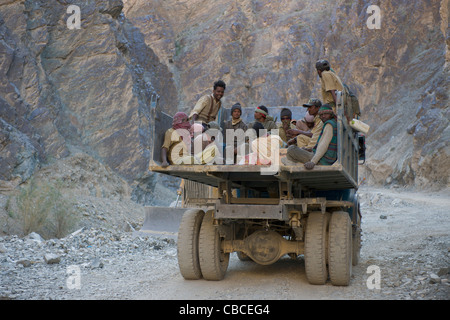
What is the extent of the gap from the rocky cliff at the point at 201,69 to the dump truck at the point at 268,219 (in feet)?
31.9

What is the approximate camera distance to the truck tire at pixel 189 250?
5617 mm

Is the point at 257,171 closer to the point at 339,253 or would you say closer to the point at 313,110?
the point at 339,253

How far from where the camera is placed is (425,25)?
39656mm

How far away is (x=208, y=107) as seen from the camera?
6953 mm

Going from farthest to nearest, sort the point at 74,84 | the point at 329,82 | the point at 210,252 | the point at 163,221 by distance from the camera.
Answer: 1. the point at 74,84
2. the point at 163,221
3. the point at 329,82
4. the point at 210,252

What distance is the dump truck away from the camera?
16.6 ft

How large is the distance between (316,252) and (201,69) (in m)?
54.3

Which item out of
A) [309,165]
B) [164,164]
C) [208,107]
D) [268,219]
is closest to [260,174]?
[309,165]

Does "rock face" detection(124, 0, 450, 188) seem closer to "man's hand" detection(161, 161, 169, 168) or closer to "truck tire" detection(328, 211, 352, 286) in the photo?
A: "truck tire" detection(328, 211, 352, 286)

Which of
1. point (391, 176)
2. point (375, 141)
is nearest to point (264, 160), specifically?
A: point (391, 176)

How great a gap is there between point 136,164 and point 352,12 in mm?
37432

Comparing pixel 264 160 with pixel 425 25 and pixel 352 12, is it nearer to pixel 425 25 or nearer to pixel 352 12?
pixel 425 25

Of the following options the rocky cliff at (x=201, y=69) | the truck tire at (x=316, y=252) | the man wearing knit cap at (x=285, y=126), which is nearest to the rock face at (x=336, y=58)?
the rocky cliff at (x=201, y=69)

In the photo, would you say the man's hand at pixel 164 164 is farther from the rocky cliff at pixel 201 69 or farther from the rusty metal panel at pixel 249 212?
the rocky cliff at pixel 201 69
